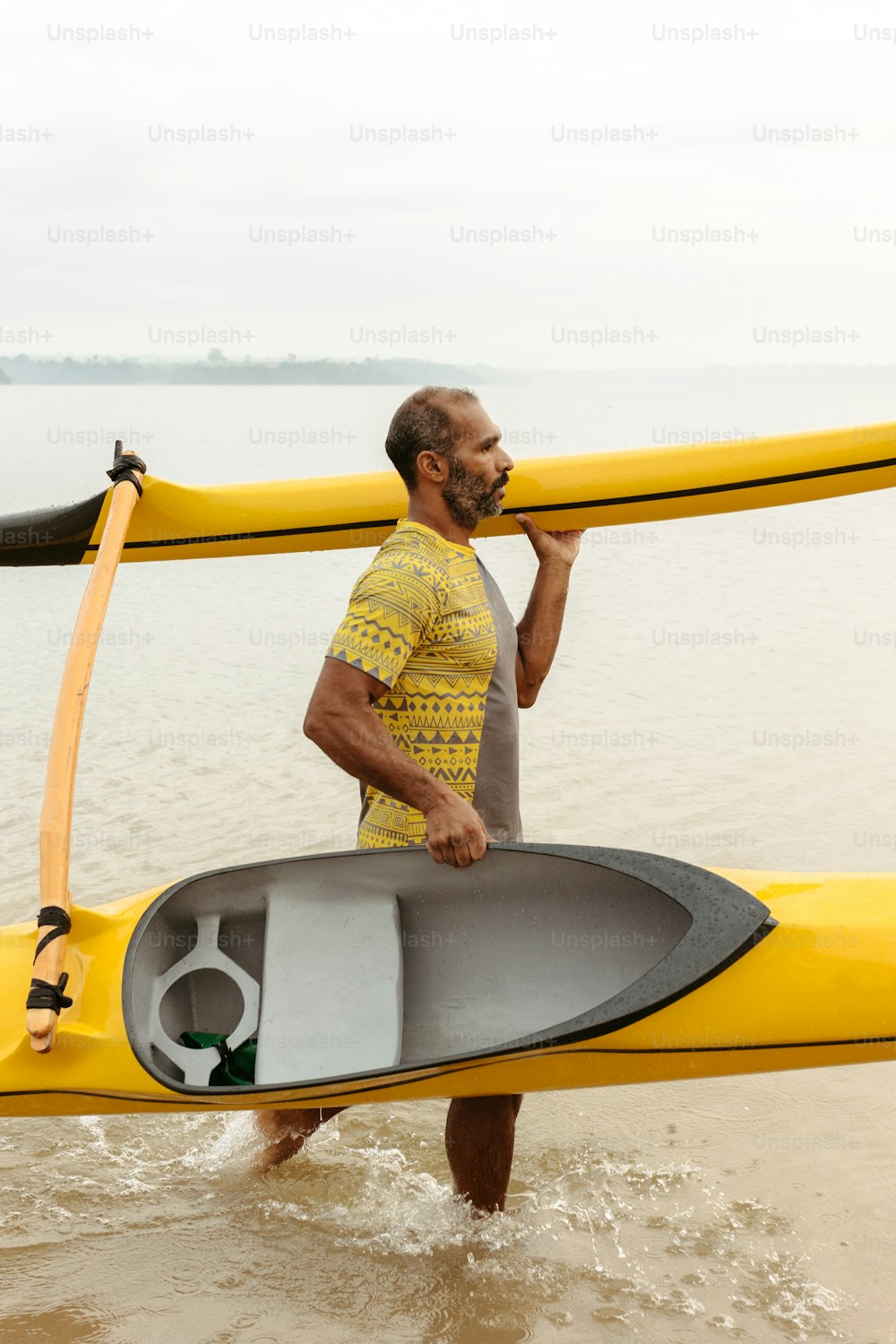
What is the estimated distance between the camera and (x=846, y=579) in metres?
14.8

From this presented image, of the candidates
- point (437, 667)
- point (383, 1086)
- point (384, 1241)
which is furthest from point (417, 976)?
point (437, 667)

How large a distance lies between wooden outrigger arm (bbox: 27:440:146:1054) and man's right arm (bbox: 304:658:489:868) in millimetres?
718

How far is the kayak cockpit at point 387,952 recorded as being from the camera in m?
3.14

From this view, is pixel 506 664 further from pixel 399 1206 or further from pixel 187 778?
pixel 187 778

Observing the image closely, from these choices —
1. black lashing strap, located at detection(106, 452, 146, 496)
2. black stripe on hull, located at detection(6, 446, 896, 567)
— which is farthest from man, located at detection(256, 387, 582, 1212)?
black lashing strap, located at detection(106, 452, 146, 496)

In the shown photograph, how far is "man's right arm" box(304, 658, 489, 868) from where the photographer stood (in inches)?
111

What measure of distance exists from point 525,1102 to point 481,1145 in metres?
1.02

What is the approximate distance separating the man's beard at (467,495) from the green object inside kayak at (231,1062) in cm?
137

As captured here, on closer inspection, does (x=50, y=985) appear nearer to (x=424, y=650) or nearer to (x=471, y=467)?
(x=424, y=650)

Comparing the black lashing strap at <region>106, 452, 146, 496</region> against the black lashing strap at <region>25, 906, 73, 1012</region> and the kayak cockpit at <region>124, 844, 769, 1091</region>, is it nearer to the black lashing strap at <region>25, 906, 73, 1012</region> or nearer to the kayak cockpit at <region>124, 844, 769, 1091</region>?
the kayak cockpit at <region>124, 844, 769, 1091</region>

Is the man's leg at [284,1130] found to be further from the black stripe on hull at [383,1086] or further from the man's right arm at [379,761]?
the man's right arm at [379,761]

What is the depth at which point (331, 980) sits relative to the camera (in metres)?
3.25

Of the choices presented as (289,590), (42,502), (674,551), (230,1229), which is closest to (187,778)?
(230,1229)

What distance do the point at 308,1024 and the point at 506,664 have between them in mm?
988
